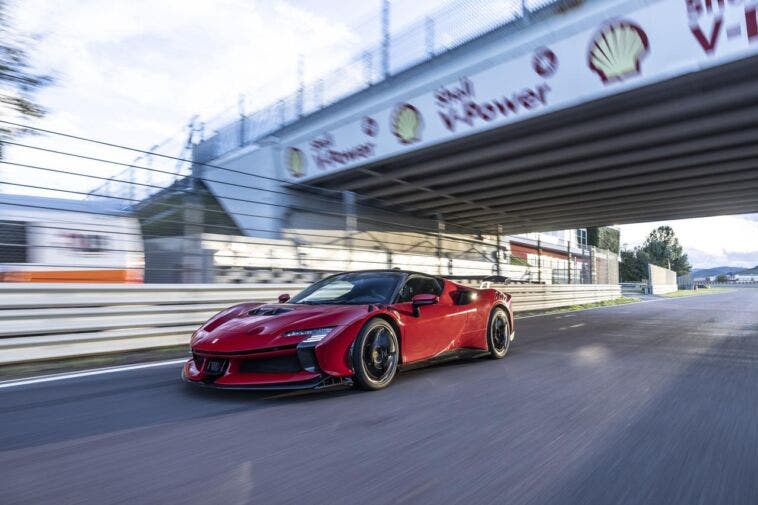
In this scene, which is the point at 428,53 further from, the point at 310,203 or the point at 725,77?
the point at 725,77

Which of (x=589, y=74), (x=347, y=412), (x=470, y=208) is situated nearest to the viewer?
(x=347, y=412)

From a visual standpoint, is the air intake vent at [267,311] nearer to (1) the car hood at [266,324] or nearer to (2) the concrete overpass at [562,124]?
(1) the car hood at [266,324]

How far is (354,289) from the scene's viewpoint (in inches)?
212

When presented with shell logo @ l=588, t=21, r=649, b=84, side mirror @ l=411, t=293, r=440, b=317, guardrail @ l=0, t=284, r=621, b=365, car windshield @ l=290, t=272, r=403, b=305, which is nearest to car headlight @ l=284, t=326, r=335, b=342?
car windshield @ l=290, t=272, r=403, b=305

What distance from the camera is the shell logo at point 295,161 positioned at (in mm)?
18922

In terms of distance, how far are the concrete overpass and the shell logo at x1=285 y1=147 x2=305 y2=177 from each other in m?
0.05

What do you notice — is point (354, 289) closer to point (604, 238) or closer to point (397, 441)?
point (397, 441)

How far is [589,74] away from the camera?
37.2 ft

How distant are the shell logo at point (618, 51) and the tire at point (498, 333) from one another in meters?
6.85

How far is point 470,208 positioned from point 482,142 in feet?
25.9

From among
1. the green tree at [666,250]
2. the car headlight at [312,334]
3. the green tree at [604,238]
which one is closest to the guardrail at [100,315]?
the car headlight at [312,334]

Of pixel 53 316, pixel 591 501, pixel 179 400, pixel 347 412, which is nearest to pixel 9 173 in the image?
pixel 53 316

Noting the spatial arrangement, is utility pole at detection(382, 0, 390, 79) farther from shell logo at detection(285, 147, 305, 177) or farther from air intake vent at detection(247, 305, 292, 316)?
air intake vent at detection(247, 305, 292, 316)

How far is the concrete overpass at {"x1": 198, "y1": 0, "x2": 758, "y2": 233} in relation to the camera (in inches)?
408
